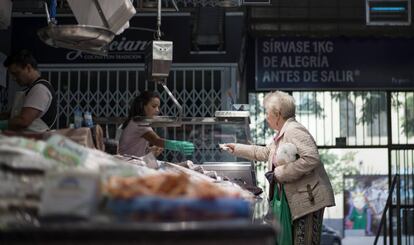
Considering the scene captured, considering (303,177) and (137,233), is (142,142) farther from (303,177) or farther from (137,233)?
(137,233)

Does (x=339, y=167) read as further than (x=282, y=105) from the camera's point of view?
Yes

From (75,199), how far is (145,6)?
3516 millimetres

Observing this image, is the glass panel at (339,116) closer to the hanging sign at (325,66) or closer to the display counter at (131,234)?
the hanging sign at (325,66)

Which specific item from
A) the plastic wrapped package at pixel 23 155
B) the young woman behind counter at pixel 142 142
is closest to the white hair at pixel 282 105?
the young woman behind counter at pixel 142 142

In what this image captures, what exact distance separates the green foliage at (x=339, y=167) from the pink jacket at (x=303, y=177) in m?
7.41

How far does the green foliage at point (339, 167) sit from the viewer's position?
37.0 ft

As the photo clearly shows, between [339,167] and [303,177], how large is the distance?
26.0 feet

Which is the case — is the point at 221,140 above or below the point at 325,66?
below

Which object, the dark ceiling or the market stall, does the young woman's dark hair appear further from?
the dark ceiling

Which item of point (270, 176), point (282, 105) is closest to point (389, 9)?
point (282, 105)

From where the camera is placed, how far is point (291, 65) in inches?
349

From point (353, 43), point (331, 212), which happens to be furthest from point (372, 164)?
point (353, 43)

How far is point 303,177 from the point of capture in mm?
3846

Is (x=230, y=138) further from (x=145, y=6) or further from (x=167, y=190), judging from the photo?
(x=167, y=190)
